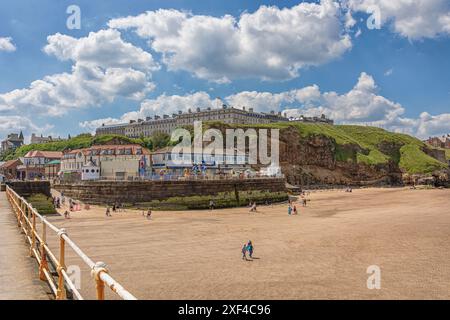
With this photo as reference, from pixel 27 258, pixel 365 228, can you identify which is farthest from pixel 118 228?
pixel 27 258

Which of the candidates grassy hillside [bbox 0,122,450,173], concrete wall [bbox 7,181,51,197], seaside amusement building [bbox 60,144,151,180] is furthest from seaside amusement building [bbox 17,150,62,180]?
concrete wall [bbox 7,181,51,197]

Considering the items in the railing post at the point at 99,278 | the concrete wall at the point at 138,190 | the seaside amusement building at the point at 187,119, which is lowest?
the concrete wall at the point at 138,190

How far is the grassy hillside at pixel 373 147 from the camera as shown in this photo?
124 meters

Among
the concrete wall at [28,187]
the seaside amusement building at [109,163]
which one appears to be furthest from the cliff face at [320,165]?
the concrete wall at [28,187]

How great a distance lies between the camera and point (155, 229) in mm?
30547

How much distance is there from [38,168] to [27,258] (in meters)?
93.4

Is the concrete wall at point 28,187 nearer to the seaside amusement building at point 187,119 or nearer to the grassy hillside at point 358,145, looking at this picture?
the grassy hillside at point 358,145

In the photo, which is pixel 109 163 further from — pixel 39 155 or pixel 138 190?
pixel 39 155

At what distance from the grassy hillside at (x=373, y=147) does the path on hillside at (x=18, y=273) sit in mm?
103865

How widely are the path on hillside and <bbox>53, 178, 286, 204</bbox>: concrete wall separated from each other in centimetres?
4046

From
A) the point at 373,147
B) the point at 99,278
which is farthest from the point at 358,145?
the point at 99,278

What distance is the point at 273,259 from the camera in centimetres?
1945
